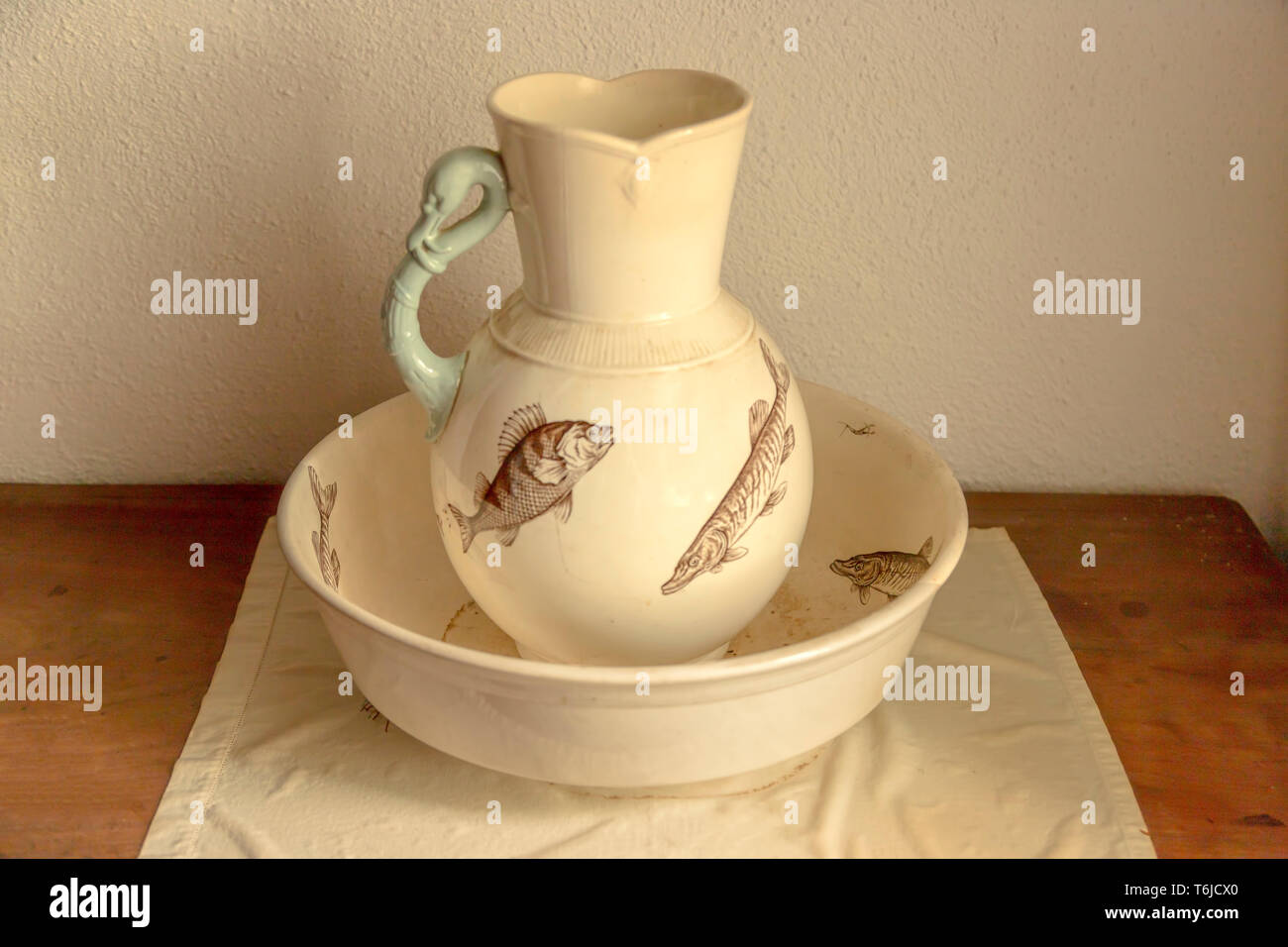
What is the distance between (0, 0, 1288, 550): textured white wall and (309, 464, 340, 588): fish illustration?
7.5 inches

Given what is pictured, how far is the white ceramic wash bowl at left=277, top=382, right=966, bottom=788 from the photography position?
19.8 inches

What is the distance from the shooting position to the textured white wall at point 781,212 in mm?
737

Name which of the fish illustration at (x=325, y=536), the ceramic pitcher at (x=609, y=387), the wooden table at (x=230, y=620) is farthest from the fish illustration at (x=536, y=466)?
the wooden table at (x=230, y=620)

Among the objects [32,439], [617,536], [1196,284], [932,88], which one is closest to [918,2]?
[932,88]

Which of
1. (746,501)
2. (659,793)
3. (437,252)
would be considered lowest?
(659,793)

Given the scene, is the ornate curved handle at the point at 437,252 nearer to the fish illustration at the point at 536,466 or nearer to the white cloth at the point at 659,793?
the fish illustration at the point at 536,466

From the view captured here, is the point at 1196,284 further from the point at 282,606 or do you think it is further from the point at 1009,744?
the point at 282,606

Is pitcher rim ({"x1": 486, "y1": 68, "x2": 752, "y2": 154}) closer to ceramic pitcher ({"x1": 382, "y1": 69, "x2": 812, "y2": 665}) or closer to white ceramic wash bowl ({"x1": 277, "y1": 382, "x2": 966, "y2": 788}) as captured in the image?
ceramic pitcher ({"x1": 382, "y1": 69, "x2": 812, "y2": 665})

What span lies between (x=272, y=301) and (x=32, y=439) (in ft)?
0.71

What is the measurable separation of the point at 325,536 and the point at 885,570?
311 millimetres

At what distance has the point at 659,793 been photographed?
0.59 meters

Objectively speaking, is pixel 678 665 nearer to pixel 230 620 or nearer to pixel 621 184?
pixel 621 184

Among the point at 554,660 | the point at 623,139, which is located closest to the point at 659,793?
the point at 554,660

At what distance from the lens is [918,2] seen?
726mm
